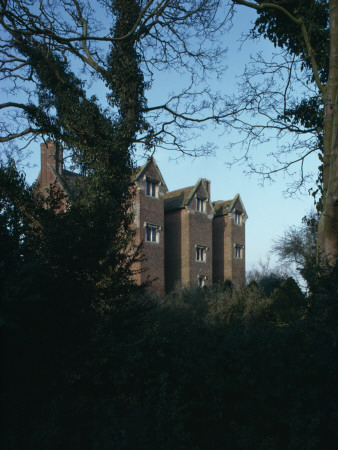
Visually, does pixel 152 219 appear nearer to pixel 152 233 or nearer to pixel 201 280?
pixel 152 233

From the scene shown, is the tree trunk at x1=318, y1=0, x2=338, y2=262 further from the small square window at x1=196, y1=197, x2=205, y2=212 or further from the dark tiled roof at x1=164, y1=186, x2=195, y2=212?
the small square window at x1=196, y1=197, x2=205, y2=212

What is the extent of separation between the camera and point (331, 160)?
10.1 m

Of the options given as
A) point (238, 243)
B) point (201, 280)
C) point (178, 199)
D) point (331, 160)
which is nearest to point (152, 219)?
point (178, 199)

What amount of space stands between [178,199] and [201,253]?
4.81 meters

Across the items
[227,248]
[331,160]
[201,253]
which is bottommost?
[201,253]

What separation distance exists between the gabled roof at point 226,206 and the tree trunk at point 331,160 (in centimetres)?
2853

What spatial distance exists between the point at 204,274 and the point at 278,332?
95.4 feet

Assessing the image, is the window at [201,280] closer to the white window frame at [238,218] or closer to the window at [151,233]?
the window at [151,233]

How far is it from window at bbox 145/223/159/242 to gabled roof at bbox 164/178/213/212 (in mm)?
4043

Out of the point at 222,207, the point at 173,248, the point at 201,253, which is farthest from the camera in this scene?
the point at 222,207

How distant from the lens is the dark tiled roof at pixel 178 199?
34769mm

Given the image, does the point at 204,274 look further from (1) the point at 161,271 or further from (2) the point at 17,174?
(2) the point at 17,174

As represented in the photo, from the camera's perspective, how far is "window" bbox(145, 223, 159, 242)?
3077 centimetres

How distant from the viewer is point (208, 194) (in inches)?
1462
